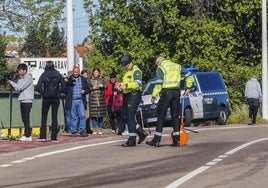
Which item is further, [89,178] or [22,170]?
[22,170]

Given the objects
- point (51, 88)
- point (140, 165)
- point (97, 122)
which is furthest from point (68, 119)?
point (140, 165)

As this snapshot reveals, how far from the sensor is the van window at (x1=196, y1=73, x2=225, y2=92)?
1127 inches

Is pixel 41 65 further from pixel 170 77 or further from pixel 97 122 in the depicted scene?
pixel 170 77

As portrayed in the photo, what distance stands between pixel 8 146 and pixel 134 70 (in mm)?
3215

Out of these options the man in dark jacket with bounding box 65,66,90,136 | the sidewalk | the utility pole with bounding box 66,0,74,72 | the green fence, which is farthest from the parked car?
the sidewalk

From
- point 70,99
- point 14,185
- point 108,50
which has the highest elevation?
point 108,50

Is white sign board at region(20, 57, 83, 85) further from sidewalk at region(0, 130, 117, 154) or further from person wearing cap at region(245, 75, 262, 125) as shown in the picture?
person wearing cap at region(245, 75, 262, 125)

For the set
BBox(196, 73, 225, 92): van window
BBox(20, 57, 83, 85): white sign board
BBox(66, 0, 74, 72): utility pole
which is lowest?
BBox(196, 73, 225, 92): van window

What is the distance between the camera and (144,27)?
141 ft

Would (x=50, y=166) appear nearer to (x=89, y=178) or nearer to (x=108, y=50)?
(x=89, y=178)

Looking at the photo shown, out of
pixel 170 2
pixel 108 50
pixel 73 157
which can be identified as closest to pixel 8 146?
pixel 73 157

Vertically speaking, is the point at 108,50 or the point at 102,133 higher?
Answer: the point at 108,50

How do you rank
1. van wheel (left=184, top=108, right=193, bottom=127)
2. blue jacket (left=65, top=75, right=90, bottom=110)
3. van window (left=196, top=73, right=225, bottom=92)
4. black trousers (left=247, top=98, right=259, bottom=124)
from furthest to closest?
black trousers (left=247, top=98, right=259, bottom=124), van window (left=196, top=73, right=225, bottom=92), van wheel (left=184, top=108, right=193, bottom=127), blue jacket (left=65, top=75, right=90, bottom=110)

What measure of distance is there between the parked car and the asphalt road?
8.52 metres
